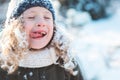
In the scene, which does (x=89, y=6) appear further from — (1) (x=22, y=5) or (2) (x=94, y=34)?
(1) (x=22, y=5)

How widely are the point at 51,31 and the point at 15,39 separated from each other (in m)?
0.20

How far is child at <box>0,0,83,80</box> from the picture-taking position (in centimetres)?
252

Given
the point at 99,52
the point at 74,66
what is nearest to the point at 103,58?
the point at 99,52

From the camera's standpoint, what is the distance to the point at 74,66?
271cm

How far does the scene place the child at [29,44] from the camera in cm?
252

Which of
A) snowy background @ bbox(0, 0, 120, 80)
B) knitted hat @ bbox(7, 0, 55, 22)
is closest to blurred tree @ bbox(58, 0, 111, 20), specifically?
snowy background @ bbox(0, 0, 120, 80)

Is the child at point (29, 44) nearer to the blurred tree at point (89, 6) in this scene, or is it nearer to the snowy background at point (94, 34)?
the snowy background at point (94, 34)

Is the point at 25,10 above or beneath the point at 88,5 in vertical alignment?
above

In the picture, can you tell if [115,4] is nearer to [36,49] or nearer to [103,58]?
[103,58]

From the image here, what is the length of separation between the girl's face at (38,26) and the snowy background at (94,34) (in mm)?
2229

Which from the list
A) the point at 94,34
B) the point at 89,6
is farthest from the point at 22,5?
the point at 89,6

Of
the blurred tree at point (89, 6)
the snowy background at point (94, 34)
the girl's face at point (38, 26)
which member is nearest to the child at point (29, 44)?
the girl's face at point (38, 26)

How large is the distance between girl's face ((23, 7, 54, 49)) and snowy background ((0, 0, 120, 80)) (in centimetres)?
223

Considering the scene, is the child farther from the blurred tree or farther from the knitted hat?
the blurred tree
